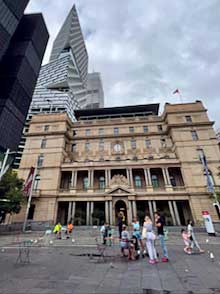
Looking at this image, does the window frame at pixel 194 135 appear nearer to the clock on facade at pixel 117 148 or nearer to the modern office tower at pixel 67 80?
the clock on facade at pixel 117 148

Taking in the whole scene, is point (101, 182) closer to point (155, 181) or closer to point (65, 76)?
point (155, 181)

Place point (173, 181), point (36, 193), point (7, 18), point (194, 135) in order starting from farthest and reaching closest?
point (7, 18)
point (194, 135)
point (173, 181)
point (36, 193)

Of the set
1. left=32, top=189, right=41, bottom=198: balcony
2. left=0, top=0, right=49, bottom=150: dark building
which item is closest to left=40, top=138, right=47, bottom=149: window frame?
left=32, top=189, right=41, bottom=198: balcony

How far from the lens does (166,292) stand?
411cm

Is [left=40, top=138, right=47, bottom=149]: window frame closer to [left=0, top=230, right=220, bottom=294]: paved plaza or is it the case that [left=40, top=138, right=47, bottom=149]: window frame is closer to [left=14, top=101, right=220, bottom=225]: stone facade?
[left=14, top=101, right=220, bottom=225]: stone facade

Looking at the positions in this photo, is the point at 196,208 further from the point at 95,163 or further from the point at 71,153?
the point at 71,153

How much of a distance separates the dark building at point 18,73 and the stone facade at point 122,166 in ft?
48.0

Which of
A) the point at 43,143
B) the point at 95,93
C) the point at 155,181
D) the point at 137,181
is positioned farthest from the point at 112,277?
the point at 95,93

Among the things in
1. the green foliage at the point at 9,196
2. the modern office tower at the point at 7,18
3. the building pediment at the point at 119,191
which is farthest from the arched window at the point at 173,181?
the modern office tower at the point at 7,18

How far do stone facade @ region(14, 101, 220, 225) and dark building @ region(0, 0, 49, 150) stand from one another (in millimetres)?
14616

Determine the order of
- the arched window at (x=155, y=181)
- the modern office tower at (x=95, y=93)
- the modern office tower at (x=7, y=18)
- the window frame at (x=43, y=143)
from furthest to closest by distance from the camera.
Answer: the modern office tower at (x=95, y=93), the modern office tower at (x=7, y=18), the window frame at (x=43, y=143), the arched window at (x=155, y=181)

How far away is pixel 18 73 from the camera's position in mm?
48312

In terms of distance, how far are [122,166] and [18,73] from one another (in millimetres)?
→ 43455

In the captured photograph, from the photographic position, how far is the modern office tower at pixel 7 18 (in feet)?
138
